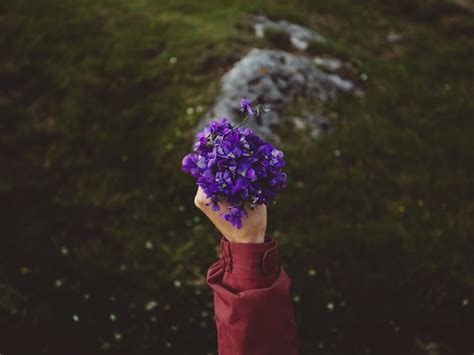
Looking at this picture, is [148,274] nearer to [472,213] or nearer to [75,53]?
[472,213]

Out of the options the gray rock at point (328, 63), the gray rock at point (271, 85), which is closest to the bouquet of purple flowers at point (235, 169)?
the gray rock at point (271, 85)

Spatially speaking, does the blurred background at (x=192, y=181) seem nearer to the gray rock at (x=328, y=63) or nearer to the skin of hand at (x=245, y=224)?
the gray rock at (x=328, y=63)

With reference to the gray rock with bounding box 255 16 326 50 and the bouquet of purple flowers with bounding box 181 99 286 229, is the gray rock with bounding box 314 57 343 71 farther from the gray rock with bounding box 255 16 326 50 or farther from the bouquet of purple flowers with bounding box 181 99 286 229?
the bouquet of purple flowers with bounding box 181 99 286 229

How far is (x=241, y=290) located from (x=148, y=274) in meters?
3.28

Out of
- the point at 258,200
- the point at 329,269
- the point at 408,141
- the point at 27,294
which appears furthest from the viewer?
the point at 408,141

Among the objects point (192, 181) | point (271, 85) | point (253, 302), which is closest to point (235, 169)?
point (253, 302)

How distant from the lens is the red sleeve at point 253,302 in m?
2.60

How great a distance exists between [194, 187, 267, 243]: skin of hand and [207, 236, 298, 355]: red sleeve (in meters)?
0.06

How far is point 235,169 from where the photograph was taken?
2.58m

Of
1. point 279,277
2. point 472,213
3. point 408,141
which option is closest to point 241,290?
point 279,277

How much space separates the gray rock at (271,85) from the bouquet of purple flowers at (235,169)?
4.65m

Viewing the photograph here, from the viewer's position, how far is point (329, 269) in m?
5.71

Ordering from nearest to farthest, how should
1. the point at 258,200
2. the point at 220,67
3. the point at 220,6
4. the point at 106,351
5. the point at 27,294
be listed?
the point at 258,200, the point at 106,351, the point at 27,294, the point at 220,67, the point at 220,6

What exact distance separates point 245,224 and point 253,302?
43 cm
